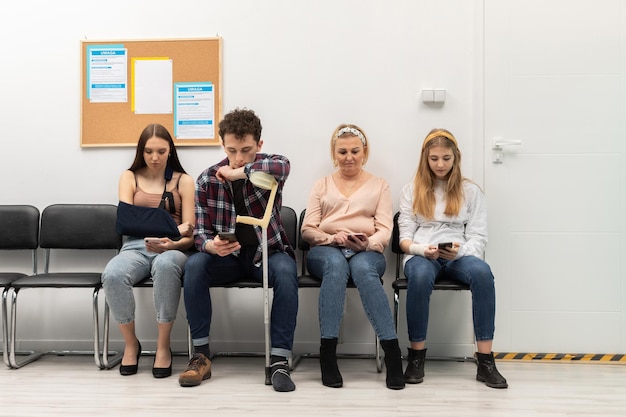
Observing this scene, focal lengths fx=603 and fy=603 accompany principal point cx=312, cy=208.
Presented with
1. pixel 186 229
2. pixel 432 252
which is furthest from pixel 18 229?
pixel 432 252

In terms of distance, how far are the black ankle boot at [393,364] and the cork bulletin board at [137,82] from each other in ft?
4.93

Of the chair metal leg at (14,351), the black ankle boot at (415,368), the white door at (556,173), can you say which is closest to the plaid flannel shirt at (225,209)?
the black ankle boot at (415,368)

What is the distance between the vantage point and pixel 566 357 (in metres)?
3.21

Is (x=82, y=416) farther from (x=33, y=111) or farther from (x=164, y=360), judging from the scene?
(x=33, y=111)

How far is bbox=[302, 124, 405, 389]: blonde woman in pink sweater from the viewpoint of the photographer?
2682 mm

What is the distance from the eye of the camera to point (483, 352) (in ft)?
9.02

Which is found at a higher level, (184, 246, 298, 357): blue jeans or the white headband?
the white headband

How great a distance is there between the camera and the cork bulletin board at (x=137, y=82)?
3385mm

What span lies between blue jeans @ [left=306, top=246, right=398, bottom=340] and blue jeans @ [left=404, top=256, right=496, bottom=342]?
0.14 m

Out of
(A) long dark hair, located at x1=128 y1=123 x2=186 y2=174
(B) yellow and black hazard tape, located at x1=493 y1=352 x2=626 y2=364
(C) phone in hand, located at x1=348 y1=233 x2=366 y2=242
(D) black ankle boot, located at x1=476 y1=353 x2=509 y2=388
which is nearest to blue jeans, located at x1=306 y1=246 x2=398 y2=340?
(C) phone in hand, located at x1=348 y1=233 x2=366 y2=242

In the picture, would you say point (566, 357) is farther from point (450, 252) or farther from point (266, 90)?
point (266, 90)

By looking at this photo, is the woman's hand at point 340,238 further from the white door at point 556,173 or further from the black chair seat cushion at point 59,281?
the black chair seat cushion at point 59,281

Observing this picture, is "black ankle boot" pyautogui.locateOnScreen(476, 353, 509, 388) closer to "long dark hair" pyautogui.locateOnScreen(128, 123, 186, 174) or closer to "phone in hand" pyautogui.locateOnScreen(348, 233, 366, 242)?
"phone in hand" pyautogui.locateOnScreen(348, 233, 366, 242)

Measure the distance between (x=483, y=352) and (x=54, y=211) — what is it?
2.36 m
